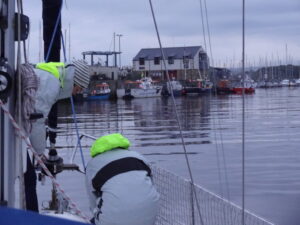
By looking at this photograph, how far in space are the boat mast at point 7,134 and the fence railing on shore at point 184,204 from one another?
204 centimetres

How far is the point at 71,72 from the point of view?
375 cm

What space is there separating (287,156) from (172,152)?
3.42 m

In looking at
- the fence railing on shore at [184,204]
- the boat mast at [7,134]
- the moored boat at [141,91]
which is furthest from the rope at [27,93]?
the moored boat at [141,91]

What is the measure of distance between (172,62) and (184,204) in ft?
256

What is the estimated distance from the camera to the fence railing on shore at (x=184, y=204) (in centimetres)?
468

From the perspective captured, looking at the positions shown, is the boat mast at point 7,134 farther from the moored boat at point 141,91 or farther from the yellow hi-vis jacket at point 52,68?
the moored boat at point 141,91

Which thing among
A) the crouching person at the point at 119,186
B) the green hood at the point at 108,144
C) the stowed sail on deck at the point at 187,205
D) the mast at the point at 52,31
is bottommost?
the stowed sail on deck at the point at 187,205

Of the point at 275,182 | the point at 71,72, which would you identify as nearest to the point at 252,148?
the point at 275,182

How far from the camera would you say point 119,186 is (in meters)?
3.30

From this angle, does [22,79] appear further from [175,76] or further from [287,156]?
[175,76]

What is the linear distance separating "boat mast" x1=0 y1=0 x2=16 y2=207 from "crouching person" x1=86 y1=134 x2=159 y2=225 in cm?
71

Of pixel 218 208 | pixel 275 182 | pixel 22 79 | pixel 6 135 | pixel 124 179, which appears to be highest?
pixel 22 79

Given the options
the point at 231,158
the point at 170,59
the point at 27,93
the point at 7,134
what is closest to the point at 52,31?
the point at 27,93

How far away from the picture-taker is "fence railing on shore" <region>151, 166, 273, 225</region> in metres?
4.68
